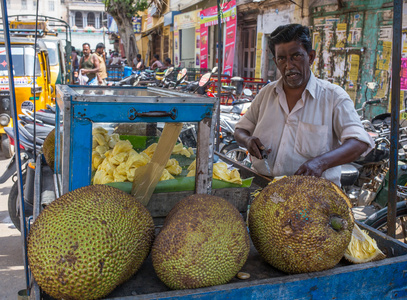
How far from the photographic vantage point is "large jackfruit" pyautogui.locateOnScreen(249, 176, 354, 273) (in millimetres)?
1203

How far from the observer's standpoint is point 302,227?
3.95 ft

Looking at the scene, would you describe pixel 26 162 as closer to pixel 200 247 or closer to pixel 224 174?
pixel 224 174

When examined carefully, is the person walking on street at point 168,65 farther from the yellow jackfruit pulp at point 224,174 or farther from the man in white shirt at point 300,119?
the yellow jackfruit pulp at point 224,174

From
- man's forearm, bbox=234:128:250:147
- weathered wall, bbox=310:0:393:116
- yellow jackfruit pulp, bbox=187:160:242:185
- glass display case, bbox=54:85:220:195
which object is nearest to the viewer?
glass display case, bbox=54:85:220:195

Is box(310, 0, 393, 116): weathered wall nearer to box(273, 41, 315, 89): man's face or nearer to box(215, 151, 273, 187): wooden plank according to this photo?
box(273, 41, 315, 89): man's face

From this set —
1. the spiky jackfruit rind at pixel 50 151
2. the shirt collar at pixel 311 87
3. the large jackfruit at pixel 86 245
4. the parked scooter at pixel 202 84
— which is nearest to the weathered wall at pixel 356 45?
the parked scooter at pixel 202 84

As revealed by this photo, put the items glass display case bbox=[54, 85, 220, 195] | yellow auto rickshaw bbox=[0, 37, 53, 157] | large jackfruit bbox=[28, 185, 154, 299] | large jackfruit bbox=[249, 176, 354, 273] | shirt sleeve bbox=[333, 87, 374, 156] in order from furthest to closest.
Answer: yellow auto rickshaw bbox=[0, 37, 53, 157] → shirt sleeve bbox=[333, 87, 374, 156] → glass display case bbox=[54, 85, 220, 195] → large jackfruit bbox=[249, 176, 354, 273] → large jackfruit bbox=[28, 185, 154, 299]

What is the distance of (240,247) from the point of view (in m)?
1.21

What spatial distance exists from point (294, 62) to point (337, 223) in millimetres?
1046

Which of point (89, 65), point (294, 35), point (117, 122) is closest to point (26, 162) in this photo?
point (117, 122)

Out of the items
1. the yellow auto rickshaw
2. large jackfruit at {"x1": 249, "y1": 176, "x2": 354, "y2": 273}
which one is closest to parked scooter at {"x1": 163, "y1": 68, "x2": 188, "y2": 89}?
the yellow auto rickshaw

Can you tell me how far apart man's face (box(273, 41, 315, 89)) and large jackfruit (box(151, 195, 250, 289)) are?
104 cm

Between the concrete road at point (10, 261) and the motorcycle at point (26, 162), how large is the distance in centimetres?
25

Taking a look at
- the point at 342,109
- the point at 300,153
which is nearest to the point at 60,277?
the point at 300,153
